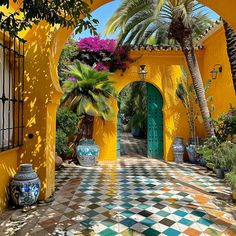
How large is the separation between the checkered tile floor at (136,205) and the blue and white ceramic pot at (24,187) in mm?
396

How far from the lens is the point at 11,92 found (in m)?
4.68

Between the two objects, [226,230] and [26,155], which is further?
[26,155]

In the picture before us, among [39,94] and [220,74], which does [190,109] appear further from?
[39,94]

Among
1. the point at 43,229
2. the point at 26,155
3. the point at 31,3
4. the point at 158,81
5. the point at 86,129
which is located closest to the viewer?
the point at 31,3

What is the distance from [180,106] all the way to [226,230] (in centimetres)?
674

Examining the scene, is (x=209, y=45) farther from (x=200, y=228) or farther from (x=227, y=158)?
(x=200, y=228)

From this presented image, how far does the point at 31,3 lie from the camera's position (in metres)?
1.86

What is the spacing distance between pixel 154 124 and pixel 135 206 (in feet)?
19.7

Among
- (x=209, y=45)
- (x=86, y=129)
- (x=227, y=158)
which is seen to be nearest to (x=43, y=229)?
(x=227, y=158)

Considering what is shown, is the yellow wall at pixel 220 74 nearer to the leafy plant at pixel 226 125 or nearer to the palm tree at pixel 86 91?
the leafy plant at pixel 226 125

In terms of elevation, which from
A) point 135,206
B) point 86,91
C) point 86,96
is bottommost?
point 135,206

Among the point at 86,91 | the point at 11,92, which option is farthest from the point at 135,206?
the point at 86,91

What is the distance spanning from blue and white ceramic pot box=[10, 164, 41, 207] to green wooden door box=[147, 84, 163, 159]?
646cm

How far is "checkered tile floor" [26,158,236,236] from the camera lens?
3613mm
